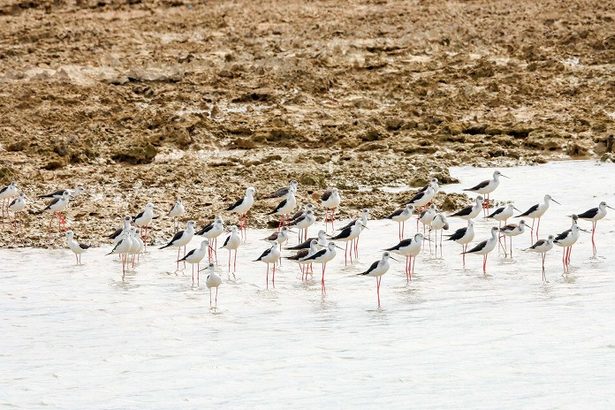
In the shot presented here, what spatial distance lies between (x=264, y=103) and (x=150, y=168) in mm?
4654

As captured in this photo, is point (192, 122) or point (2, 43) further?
point (2, 43)

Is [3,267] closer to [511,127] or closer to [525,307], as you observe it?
[525,307]

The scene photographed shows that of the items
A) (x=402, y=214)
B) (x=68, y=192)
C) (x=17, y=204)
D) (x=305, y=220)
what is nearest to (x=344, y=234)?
(x=305, y=220)

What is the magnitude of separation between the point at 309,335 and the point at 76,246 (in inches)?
166

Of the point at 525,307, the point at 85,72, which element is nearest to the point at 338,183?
the point at 525,307

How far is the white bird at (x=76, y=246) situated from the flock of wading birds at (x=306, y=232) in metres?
Result: 0.02

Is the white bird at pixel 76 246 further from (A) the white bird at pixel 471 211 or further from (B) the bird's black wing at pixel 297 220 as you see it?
(A) the white bird at pixel 471 211

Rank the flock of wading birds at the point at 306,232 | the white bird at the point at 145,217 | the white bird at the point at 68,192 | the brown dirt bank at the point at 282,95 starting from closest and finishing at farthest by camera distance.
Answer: the flock of wading birds at the point at 306,232 < the white bird at the point at 145,217 < the white bird at the point at 68,192 < the brown dirt bank at the point at 282,95

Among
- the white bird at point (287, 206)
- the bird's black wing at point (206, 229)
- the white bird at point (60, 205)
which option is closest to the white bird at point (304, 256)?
the bird's black wing at point (206, 229)

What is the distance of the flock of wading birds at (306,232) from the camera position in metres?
14.3

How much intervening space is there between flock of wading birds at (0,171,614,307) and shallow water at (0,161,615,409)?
21 centimetres

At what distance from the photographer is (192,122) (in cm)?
2123

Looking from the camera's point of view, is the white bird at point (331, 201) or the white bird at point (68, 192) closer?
the white bird at point (331, 201)

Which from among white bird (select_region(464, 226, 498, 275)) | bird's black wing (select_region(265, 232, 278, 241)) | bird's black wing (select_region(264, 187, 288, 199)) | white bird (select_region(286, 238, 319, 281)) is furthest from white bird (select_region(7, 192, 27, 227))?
white bird (select_region(464, 226, 498, 275))
